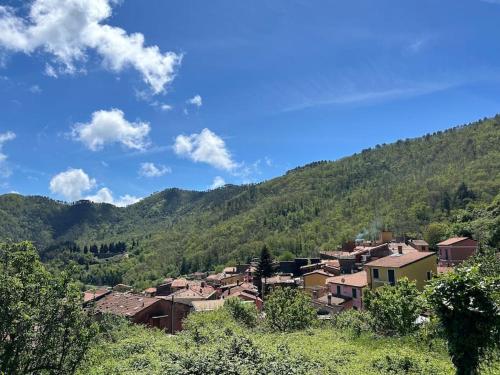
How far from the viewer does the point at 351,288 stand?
137ft

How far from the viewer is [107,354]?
18.7 m

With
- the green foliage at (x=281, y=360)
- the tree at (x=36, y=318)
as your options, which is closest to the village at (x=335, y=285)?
the green foliage at (x=281, y=360)

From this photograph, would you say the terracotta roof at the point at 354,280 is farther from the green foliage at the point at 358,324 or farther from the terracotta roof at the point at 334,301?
the green foliage at the point at 358,324

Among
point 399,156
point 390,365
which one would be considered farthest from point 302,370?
point 399,156

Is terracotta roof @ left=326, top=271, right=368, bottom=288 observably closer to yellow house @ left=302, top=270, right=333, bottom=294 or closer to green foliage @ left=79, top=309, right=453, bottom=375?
yellow house @ left=302, top=270, right=333, bottom=294

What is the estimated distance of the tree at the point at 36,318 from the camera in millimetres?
10039

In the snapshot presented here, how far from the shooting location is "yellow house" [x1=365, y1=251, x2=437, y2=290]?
3528 centimetres

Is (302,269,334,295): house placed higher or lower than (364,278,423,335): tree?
lower

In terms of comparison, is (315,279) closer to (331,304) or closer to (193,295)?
(331,304)

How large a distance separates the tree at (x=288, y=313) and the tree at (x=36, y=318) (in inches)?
708

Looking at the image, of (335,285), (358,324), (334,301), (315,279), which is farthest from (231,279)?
(358,324)

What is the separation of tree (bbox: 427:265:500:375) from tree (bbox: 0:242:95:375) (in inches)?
377

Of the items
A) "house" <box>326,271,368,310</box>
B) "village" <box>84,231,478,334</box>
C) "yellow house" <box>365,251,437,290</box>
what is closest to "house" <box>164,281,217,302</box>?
"village" <box>84,231,478,334</box>

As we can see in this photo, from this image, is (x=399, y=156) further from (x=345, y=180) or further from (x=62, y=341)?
(x=62, y=341)
